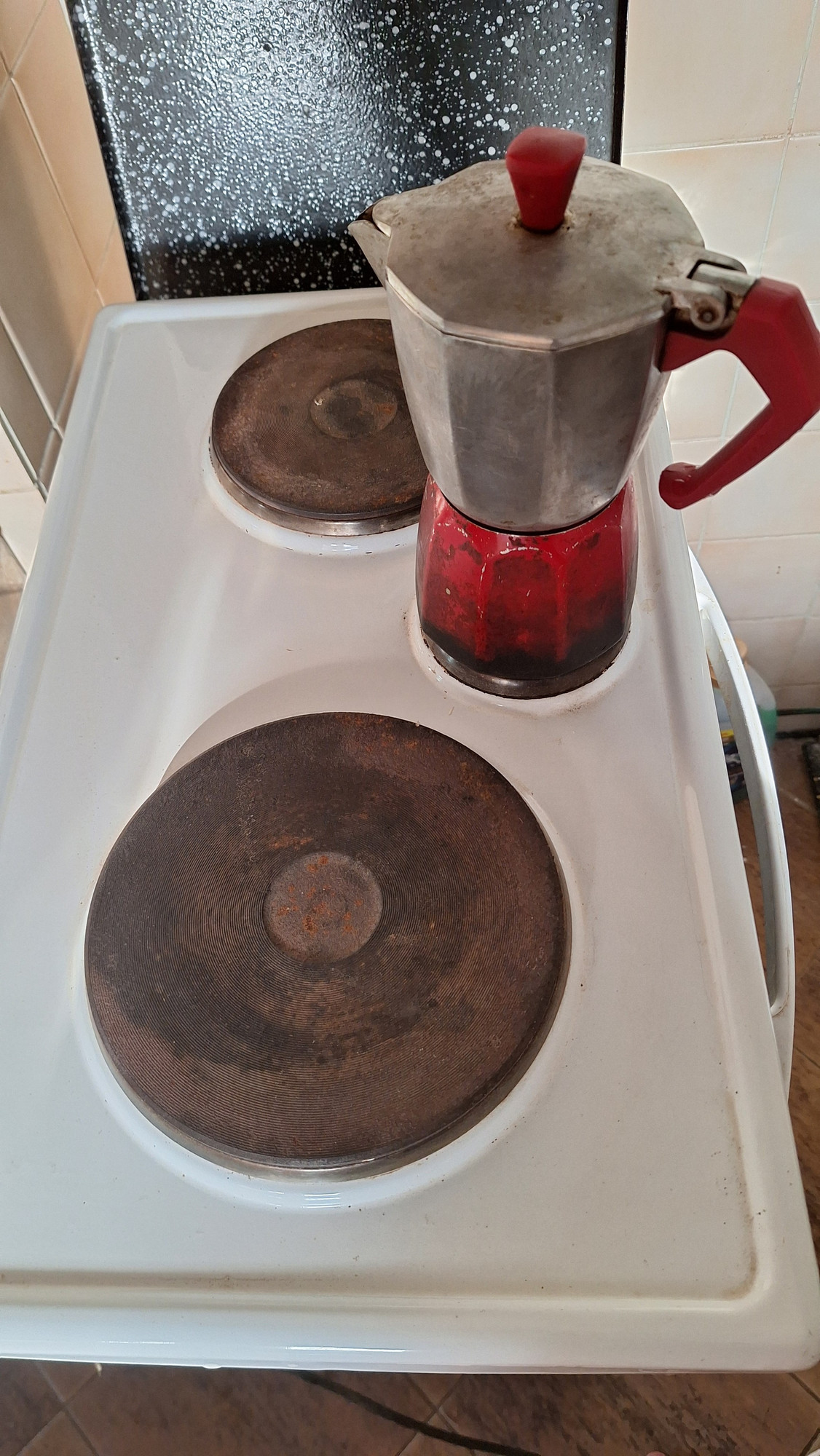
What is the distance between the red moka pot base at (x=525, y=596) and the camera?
0.57 meters

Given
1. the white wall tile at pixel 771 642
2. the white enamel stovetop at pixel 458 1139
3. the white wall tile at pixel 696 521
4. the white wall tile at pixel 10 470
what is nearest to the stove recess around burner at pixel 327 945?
the white enamel stovetop at pixel 458 1139

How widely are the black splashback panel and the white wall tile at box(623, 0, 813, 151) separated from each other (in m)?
0.06

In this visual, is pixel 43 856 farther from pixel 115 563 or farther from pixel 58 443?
pixel 58 443

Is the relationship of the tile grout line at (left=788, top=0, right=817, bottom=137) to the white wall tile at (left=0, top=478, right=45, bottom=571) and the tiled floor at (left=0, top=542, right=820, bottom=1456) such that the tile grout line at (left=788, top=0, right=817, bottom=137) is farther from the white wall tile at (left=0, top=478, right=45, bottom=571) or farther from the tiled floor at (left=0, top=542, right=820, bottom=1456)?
the tiled floor at (left=0, top=542, right=820, bottom=1456)

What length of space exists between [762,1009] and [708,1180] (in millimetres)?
93

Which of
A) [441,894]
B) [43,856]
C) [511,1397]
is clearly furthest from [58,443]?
[511,1397]

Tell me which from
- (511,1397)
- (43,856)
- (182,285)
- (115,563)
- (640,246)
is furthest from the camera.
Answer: (511,1397)

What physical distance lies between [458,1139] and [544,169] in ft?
1.47

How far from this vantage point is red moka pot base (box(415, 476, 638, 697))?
1.89 ft

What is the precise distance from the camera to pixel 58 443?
3.04 ft

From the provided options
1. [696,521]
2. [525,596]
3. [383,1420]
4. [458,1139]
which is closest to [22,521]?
[525,596]

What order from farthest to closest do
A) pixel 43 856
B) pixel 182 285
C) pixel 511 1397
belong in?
pixel 511 1397 < pixel 182 285 < pixel 43 856

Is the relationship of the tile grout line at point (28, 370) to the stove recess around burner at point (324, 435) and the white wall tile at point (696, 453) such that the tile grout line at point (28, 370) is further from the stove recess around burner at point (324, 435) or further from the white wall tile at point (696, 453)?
the white wall tile at point (696, 453)

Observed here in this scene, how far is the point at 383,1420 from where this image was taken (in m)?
1.12
